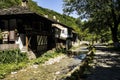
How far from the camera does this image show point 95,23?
184ft

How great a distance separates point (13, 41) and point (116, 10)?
23.2m

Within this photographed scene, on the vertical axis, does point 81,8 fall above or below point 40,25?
above

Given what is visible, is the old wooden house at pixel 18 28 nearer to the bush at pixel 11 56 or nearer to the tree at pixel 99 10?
the bush at pixel 11 56

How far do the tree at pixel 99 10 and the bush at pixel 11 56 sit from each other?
67.5ft

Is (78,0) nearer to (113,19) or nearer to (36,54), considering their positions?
(113,19)

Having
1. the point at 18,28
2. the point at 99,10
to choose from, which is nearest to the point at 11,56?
the point at 18,28

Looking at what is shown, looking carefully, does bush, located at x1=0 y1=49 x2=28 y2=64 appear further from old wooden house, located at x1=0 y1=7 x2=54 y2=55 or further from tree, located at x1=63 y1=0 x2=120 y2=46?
tree, located at x1=63 y1=0 x2=120 y2=46

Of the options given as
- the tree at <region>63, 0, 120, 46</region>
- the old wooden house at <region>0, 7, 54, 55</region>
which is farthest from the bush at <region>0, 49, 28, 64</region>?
the tree at <region>63, 0, 120, 46</region>

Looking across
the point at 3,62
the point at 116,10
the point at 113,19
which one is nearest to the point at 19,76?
the point at 3,62

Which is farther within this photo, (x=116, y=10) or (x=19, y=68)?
(x=116, y=10)

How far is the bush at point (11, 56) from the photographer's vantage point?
3086cm

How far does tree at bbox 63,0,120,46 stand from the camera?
46.2 metres

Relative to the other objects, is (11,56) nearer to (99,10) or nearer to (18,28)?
(18,28)

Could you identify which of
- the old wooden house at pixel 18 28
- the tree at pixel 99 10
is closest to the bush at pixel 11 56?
the old wooden house at pixel 18 28
